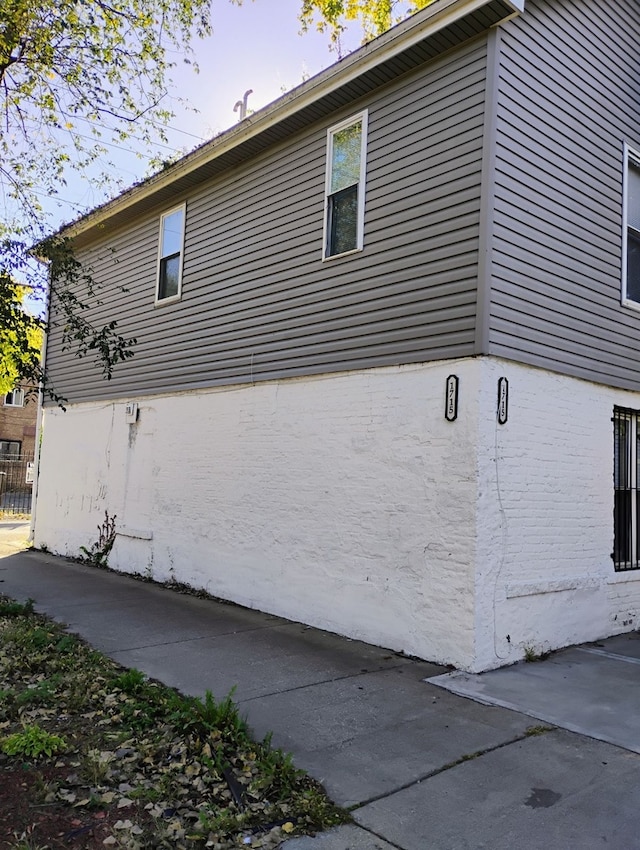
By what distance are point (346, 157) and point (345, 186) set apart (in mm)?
368

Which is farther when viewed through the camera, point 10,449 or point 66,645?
point 10,449

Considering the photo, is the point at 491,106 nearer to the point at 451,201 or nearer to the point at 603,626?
the point at 451,201

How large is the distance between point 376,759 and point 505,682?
1.97 m

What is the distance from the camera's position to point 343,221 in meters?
7.57

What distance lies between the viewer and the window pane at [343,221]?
24.4 feet

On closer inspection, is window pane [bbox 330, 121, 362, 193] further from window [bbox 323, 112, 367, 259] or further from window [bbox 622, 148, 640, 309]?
window [bbox 622, 148, 640, 309]

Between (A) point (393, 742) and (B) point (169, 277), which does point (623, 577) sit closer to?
(A) point (393, 742)

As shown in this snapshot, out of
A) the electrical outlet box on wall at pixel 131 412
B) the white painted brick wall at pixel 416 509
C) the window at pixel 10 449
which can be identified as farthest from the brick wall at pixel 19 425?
the white painted brick wall at pixel 416 509

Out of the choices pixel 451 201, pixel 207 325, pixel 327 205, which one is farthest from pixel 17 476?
pixel 451 201

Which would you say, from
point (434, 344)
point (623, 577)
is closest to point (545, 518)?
point (623, 577)

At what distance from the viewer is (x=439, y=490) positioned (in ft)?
20.1

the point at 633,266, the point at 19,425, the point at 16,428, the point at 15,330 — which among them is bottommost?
the point at 15,330

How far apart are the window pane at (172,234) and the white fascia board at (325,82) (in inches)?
18.4

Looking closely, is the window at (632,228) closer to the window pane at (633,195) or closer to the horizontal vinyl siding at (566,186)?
the window pane at (633,195)
